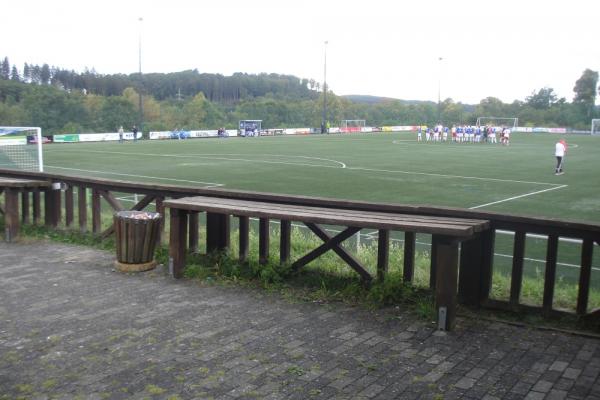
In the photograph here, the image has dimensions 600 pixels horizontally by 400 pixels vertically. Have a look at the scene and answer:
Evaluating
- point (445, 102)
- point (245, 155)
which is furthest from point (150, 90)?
point (245, 155)

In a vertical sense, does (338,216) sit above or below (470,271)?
above

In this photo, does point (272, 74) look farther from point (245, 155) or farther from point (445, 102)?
point (245, 155)

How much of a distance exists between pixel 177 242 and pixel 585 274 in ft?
14.4

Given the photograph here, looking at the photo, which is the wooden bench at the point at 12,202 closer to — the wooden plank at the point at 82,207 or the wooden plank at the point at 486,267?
the wooden plank at the point at 82,207

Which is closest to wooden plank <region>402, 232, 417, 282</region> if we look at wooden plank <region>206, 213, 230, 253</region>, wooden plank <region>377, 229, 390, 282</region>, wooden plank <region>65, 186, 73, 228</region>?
wooden plank <region>377, 229, 390, 282</region>

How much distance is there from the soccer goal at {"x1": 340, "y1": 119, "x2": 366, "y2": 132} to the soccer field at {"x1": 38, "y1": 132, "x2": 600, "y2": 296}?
54.9 metres

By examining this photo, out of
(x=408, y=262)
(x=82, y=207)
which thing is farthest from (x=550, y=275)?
(x=82, y=207)

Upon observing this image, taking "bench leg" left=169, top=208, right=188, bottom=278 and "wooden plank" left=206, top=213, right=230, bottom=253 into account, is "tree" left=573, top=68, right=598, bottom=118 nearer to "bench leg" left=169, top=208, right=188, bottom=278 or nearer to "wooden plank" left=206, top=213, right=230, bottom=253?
"wooden plank" left=206, top=213, right=230, bottom=253

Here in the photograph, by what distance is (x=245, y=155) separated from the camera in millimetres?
38188

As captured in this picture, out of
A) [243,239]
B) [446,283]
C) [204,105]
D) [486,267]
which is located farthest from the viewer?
[204,105]

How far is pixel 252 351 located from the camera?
5.16 metres

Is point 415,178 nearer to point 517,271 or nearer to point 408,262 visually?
point 408,262

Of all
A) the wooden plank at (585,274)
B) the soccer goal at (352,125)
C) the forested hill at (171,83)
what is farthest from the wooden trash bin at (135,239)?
the forested hill at (171,83)

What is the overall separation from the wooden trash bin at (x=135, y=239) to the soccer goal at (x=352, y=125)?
86493mm
